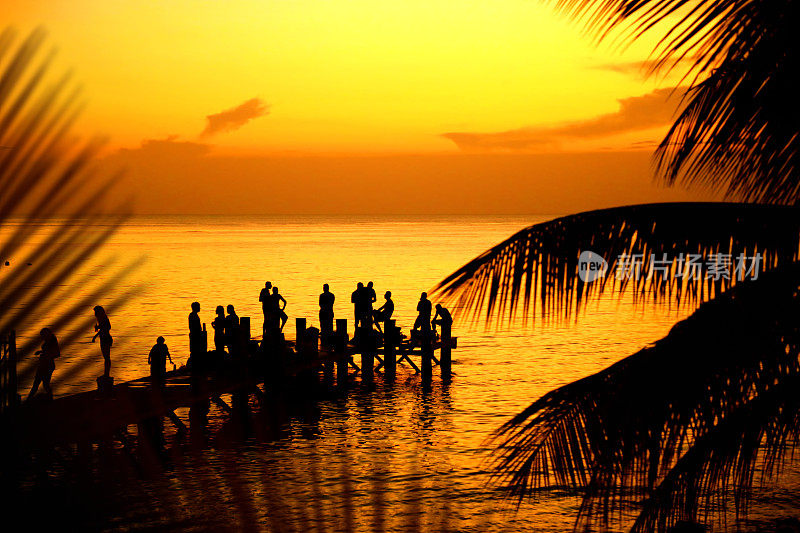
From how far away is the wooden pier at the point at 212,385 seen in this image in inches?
550

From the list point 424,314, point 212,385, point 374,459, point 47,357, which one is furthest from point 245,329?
point 47,357

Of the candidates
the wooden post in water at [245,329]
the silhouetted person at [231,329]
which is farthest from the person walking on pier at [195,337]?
the wooden post in water at [245,329]

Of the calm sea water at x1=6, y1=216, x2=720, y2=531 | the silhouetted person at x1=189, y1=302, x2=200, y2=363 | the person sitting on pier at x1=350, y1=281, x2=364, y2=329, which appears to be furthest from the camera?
the person sitting on pier at x1=350, y1=281, x2=364, y2=329

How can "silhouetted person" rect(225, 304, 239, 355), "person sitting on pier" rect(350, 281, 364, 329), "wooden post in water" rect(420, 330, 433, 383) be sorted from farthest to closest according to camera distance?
1. "wooden post in water" rect(420, 330, 433, 383)
2. "person sitting on pier" rect(350, 281, 364, 329)
3. "silhouetted person" rect(225, 304, 239, 355)

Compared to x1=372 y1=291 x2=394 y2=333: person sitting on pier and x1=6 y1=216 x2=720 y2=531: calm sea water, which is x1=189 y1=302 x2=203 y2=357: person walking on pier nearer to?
x1=6 y1=216 x2=720 y2=531: calm sea water

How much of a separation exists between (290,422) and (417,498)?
7.00 m

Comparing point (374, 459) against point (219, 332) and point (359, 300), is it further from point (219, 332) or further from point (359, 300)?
point (359, 300)

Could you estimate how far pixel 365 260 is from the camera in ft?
357

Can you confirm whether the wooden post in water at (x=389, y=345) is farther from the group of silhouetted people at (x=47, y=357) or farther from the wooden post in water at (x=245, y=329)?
the group of silhouetted people at (x=47, y=357)

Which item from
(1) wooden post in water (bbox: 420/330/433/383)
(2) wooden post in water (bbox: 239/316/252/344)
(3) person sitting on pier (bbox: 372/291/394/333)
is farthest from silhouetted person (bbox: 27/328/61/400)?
(1) wooden post in water (bbox: 420/330/433/383)

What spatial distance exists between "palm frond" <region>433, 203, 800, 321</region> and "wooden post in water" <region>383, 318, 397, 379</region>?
2185cm

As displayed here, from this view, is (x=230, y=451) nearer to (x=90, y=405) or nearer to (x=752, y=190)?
(x=90, y=405)

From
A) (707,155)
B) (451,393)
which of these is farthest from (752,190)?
(451,393)

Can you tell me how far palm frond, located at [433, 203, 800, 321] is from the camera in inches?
193
